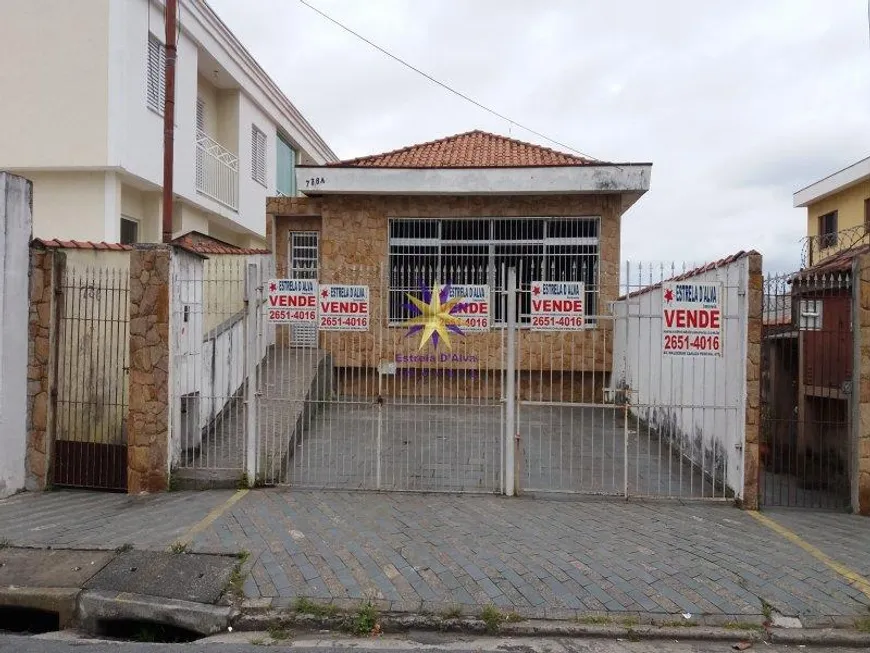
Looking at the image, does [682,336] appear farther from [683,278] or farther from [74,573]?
[74,573]

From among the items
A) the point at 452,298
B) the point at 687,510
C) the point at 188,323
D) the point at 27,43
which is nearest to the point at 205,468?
the point at 188,323

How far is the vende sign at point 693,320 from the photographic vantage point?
20.0ft

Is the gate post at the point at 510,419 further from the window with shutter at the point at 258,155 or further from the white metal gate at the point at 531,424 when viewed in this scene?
the window with shutter at the point at 258,155

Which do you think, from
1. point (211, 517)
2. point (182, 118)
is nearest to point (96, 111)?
point (182, 118)

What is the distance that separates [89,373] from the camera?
264 inches

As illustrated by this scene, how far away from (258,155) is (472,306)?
13538 mm

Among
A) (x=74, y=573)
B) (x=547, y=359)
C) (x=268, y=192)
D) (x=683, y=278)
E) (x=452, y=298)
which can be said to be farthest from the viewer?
(x=268, y=192)

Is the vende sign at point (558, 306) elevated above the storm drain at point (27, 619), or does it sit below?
above

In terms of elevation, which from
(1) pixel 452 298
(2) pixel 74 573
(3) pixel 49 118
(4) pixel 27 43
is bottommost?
(2) pixel 74 573

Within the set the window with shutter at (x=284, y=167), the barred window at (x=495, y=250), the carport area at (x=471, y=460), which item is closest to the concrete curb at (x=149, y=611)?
the carport area at (x=471, y=460)

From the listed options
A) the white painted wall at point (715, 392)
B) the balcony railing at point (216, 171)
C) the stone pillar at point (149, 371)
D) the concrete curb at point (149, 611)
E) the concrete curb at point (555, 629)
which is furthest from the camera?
the balcony railing at point (216, 171)

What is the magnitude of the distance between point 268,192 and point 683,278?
14.1 meters

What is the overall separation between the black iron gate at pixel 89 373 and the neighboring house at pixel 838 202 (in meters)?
19.0

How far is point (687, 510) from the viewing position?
19.9 feet
